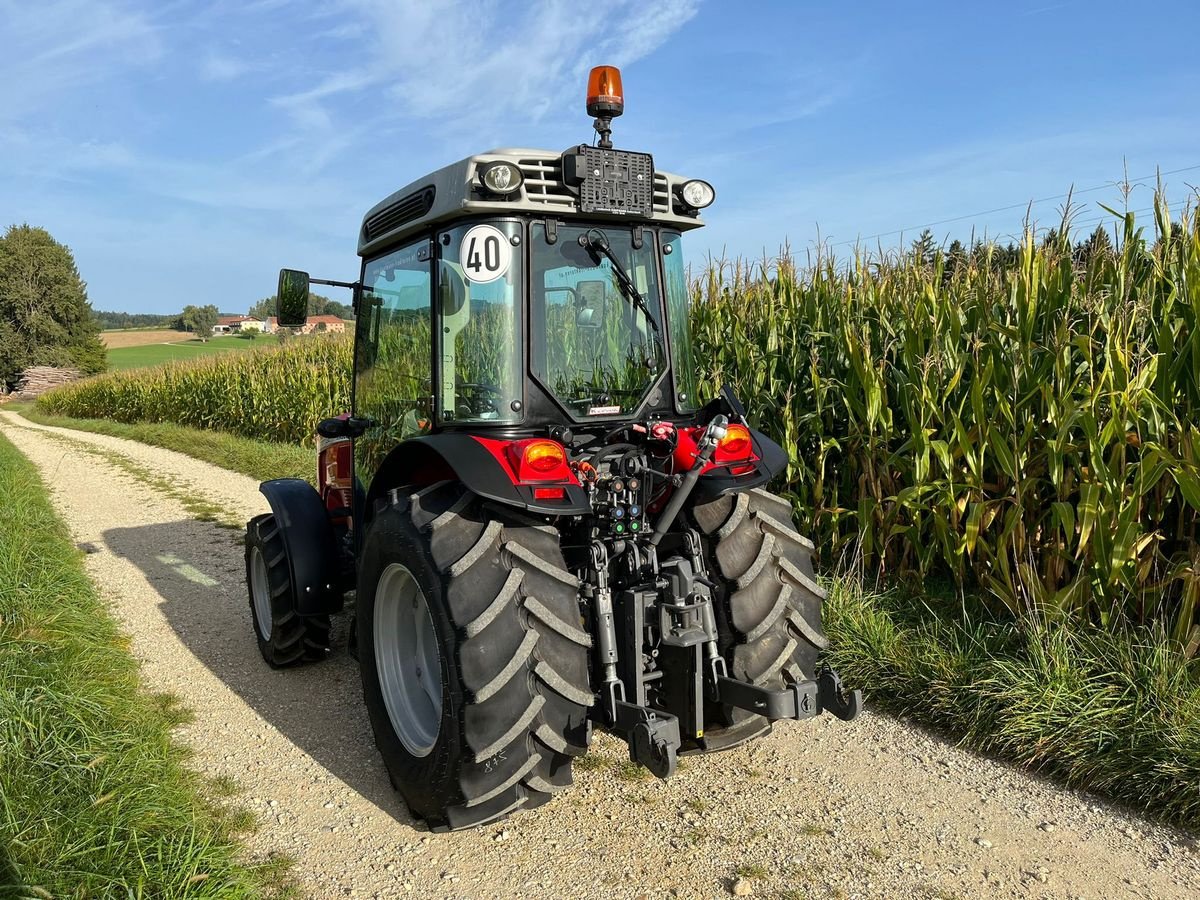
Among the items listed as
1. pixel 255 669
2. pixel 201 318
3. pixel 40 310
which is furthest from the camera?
pixel 201 318

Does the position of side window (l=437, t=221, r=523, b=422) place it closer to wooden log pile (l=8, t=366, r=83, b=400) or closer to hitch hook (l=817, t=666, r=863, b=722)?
hitch hook (l=817, t=666, r=863, b=722)

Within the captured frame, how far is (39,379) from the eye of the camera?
40844 mm

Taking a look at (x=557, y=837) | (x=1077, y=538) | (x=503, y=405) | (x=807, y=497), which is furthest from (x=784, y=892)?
(x=807, y=497)

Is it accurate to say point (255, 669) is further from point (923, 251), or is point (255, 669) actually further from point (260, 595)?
point (923, 251)

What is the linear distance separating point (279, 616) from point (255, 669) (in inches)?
20.1

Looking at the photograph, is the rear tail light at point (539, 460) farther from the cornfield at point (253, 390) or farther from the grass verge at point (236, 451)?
the cornfield at point (253, 390)

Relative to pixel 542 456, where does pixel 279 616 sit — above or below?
below

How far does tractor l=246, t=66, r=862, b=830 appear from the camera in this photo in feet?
8.79

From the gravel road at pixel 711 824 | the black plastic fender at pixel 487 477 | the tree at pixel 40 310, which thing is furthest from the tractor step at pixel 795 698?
the tree at pixel 40 310

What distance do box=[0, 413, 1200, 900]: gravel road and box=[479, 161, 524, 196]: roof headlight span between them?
2.22 metres

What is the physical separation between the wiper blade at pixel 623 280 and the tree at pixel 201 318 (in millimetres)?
70819

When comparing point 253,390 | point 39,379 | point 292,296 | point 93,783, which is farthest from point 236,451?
point 39,379

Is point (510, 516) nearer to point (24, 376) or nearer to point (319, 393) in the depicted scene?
point (319, 393)

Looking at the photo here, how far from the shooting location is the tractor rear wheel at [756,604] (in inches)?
117
